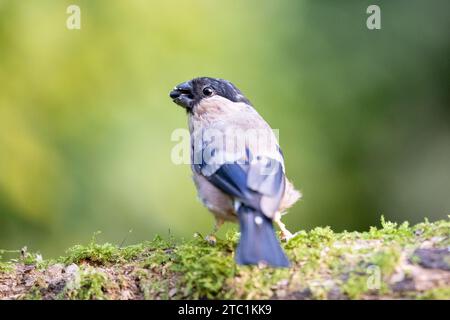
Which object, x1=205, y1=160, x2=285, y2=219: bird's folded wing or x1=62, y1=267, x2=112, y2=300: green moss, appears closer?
x1=62, y1=267, x2=112, y2=300: green moss

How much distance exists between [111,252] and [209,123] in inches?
60.6

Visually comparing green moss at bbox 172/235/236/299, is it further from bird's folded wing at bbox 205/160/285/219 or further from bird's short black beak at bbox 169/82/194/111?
bird's short black beak at bbox 169/82/194/111

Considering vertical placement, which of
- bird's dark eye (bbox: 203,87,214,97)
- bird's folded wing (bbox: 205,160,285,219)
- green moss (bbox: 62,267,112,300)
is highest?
bird's dark eye (bbox: 203,87,214,97)

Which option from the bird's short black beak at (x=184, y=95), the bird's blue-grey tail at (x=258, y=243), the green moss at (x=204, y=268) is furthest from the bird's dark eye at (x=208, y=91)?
the bird's blue-grey tail at (x=258, y=243)

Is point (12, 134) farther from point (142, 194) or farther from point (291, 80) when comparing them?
point (291, 80)

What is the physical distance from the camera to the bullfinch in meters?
3.97

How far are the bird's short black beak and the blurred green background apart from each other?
1.50 meters

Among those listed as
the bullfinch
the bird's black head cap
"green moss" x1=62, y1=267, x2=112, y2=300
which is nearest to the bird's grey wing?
the bullfinch

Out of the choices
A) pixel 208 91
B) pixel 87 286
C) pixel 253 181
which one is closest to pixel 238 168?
pixel 253 181

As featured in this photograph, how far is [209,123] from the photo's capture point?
5.64 m

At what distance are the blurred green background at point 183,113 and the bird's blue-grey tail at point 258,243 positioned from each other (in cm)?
332

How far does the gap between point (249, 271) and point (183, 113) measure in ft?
12.9

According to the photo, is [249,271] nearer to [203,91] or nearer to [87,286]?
[87,286]
